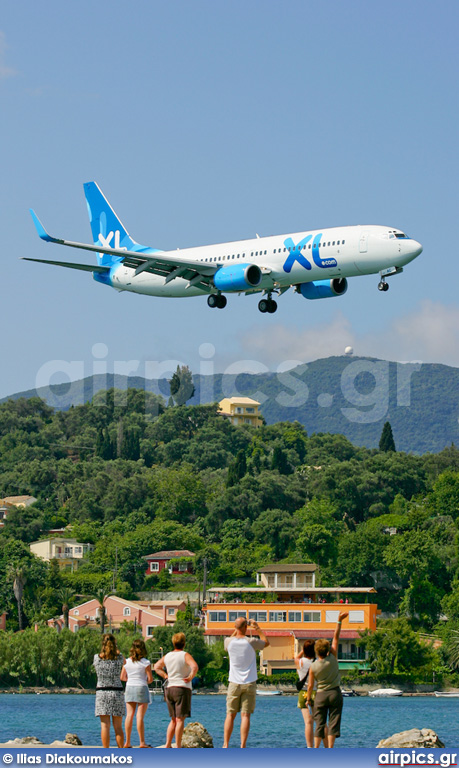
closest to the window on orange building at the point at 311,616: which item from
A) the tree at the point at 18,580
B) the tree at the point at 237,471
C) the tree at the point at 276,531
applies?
the tree at the point at 18,580

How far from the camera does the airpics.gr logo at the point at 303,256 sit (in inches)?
1991

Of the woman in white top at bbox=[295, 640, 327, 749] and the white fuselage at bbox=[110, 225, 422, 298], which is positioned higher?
the white fuselage at bbox=[110, 225, 422, 298]

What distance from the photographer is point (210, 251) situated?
189 ft

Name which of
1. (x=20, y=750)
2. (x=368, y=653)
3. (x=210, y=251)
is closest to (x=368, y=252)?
(x=210, y=251)

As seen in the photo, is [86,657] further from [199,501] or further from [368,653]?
[199,501]

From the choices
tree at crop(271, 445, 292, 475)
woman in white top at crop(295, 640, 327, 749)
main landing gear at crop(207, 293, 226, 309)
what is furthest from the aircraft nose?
tree at crop(271, 445, 292, 475)

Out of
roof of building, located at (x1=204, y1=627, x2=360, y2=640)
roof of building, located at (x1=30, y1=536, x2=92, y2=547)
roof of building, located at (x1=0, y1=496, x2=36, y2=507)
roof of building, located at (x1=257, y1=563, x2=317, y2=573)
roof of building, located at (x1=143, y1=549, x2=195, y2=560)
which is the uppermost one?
roof of building, located at (x1=0, y1=496, x2=36, y2=507)

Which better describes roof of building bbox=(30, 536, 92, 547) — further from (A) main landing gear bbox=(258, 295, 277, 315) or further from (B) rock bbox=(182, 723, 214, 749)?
(B) rock bbox=(182, 723, 214, 749)

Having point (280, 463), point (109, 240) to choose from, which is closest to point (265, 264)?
point (109, 240)

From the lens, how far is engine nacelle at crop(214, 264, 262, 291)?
5338cm

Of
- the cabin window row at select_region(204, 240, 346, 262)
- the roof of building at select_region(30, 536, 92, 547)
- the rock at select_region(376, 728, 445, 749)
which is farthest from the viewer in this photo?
the roof of building at select_region(30, 536, 92, 547)

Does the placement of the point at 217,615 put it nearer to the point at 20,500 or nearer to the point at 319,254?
the point at 319,254

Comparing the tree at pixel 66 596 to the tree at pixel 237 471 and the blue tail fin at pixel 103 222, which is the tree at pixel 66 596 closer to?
the tree at pixel 237 471

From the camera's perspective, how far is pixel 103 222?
244ft
